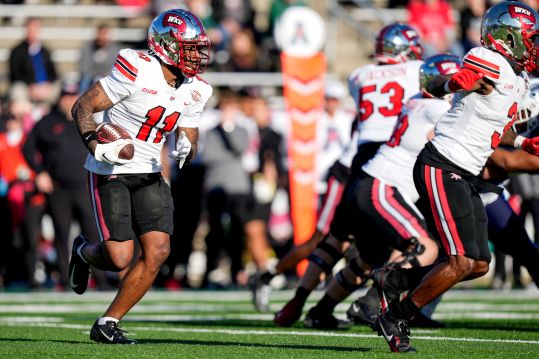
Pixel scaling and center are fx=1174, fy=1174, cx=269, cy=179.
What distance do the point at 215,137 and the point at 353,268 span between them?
519 cm

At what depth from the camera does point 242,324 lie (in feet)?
27.4

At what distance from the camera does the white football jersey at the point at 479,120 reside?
6.22 m

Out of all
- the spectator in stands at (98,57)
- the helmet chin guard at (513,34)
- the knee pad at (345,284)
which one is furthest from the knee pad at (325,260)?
the spectator in stands at (98,57)

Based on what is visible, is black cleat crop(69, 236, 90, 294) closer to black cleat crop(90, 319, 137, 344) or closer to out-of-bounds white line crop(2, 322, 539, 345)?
black cleat crop(90, 319, 137, 344)

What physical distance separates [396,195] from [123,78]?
85.6 inches

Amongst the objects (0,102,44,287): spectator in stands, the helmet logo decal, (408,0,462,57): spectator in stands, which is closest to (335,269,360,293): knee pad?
the helmet logo decal

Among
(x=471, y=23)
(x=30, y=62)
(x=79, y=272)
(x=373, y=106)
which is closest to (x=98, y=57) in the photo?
(x=30, y=62)

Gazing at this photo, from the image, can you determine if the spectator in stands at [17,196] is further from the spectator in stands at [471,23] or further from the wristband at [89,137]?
the wristband at [89,137]

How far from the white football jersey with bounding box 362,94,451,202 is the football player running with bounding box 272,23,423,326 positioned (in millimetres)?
315

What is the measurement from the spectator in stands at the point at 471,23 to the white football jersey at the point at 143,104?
317 inches

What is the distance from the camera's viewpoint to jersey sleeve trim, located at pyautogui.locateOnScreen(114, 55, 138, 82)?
655cm

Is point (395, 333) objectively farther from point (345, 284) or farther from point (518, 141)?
point (345, 284)

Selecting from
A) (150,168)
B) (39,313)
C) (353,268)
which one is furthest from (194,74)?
(39,313)

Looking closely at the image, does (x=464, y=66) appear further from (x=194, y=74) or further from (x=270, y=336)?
(x=270, y=336)
